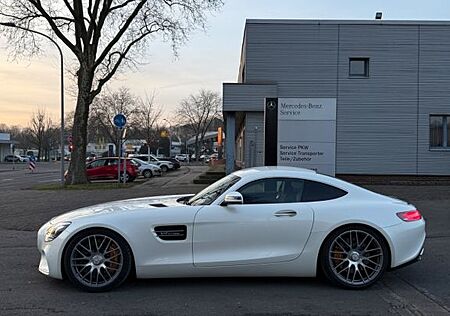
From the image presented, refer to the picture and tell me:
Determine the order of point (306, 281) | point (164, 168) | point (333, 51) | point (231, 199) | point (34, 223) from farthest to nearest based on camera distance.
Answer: point (164, 168), point (333, 51), point (34, 223), point (306, 281), point (231, 199)

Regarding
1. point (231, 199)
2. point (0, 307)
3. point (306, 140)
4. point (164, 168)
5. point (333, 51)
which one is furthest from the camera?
point (164, 168)

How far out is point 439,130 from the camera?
24297 millimetres

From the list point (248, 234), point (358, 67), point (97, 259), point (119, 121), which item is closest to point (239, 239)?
point (248, 234)

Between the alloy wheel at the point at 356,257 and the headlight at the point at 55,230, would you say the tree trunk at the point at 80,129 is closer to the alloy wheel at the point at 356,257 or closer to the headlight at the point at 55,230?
the headlight at the point at 55,230

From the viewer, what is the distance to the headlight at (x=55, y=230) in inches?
241

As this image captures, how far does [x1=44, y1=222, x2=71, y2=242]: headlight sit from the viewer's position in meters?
6.13

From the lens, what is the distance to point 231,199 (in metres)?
6.05

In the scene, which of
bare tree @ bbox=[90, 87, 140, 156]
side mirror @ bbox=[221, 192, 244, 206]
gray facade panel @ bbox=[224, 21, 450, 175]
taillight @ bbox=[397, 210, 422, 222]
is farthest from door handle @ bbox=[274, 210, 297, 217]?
bare tree @ bbox=[90, 87, 140, 156]

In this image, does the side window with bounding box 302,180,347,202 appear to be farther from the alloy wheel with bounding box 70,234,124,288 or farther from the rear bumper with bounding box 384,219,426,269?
the alloy wheel with bounding box 70,234,124,288

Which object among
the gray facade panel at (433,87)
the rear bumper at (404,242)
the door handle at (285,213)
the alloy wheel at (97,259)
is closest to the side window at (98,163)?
the gray facade panel at (433,87)

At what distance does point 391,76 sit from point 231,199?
64.8ft

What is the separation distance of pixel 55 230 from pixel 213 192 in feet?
6.12

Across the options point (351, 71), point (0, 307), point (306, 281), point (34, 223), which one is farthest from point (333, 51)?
point (0, 307)

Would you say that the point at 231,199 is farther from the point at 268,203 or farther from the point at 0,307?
the point at 0,307
